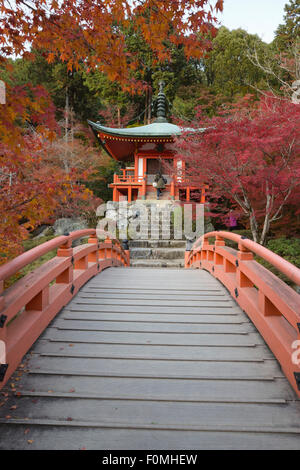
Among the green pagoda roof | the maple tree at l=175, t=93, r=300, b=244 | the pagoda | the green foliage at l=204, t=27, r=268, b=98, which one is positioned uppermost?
the green foliage at l=204, t=27, r=268, b=98

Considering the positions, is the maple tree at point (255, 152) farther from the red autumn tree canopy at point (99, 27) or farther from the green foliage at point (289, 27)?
the green foliage at point (289, 27)

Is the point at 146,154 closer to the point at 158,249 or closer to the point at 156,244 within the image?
the point at 156,244

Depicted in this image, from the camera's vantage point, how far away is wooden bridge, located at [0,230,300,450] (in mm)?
1453

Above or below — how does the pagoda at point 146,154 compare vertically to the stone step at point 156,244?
above

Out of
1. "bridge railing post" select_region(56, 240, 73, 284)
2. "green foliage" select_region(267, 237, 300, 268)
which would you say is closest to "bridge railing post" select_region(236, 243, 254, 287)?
"bridge railing post" select_region(56, 240, 73, 284)

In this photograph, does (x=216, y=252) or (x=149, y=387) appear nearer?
(x=149, y=387)

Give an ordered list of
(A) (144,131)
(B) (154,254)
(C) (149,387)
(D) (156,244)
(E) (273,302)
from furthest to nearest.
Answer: (A) (144,131)
(D) (156,244)
(B) (154,254)
(E) (273,302)
(C) (149,387)

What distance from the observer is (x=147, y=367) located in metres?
1.96

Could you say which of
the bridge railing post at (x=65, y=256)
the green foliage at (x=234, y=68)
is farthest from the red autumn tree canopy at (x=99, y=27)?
the green foliage at (x=234, y=68)

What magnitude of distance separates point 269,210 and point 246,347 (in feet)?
20.3

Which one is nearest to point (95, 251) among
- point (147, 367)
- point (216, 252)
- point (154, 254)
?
point (216, 252)

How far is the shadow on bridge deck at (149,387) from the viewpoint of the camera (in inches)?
56.3

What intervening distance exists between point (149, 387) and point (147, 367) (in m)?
0.20

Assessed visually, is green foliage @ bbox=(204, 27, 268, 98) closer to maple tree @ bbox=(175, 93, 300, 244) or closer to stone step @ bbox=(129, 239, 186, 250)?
stone step @ bbox=(129, 239, 186, 250)
